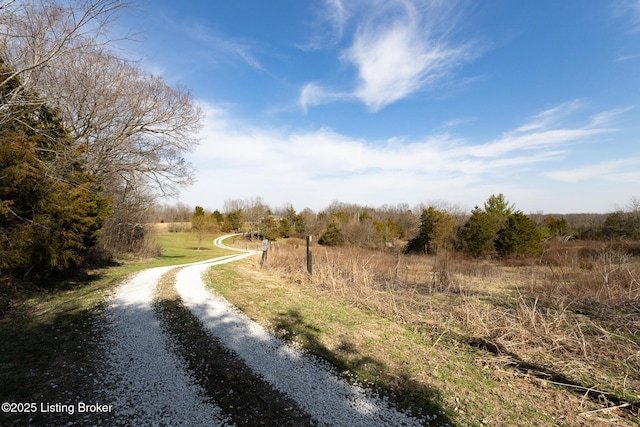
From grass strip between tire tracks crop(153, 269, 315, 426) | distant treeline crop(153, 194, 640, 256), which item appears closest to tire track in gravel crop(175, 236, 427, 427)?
grass strip between tire tracks crop(153, 269, 315, 426)

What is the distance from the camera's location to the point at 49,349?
4.69m

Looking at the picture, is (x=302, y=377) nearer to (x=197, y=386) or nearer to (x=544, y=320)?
(x=197, y=386)

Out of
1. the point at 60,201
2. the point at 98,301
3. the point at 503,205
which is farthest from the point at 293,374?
the point at 503,205

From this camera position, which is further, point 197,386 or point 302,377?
point 302,377

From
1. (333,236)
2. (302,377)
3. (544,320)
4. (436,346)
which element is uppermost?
(333,236)

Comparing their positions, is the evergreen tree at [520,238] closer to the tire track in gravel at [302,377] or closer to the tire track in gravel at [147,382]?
the tire track in gravel at [302,377]

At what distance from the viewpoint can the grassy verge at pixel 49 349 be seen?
11.1 ft

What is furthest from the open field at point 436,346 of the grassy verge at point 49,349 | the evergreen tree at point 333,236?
the evergreen tree at point 333,236

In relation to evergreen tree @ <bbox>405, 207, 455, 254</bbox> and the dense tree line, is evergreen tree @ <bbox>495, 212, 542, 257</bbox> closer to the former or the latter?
evergreen tree @ <bbox>405, 207, 455, 254</bbox>

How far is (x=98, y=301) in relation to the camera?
7516 millimetres

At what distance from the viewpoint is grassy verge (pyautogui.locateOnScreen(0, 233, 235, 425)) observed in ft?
11.1

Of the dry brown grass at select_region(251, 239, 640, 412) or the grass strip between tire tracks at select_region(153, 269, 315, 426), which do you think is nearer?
the grass strip between tire tracks at select_region(153, 269, 315, 426)

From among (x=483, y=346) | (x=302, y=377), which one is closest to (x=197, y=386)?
(x=302, y=377)

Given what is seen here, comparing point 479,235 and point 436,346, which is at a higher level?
point 479,235
